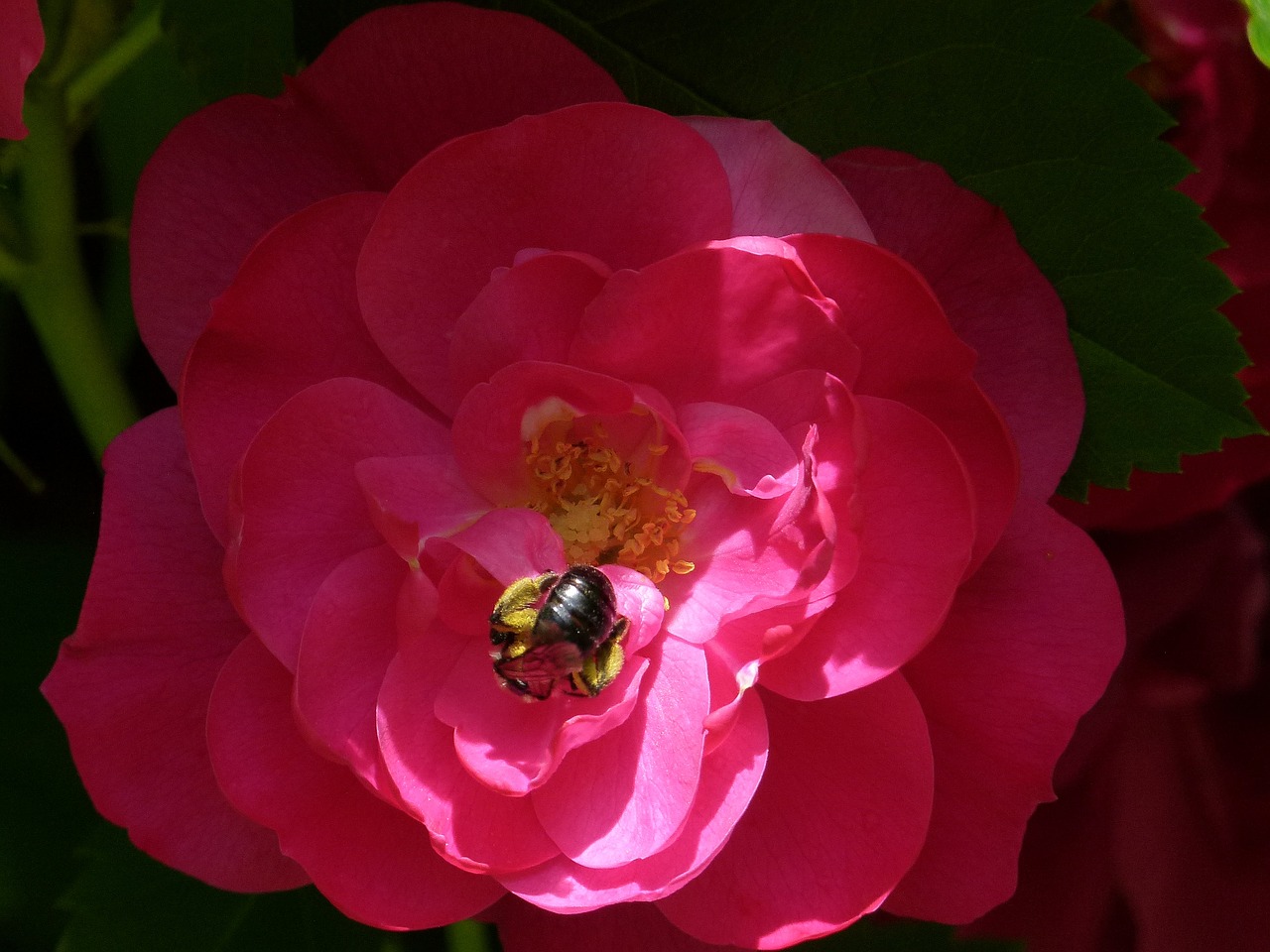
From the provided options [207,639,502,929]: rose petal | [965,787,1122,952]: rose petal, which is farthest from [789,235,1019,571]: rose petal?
[965,787,1122,952]: rose petal

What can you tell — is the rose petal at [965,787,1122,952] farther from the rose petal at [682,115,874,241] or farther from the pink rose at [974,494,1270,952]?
the rose petal at [682,115,874,241]

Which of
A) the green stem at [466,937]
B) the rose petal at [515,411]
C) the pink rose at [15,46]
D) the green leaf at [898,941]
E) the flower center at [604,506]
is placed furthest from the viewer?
the green leaf at [898,941]

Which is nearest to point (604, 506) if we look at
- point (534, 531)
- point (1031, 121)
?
point (534, 531)

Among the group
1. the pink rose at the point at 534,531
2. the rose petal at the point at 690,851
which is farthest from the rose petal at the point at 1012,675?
the rose petal at the point at 690,851

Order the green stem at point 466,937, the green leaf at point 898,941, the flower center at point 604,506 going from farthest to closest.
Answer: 1. the green leaf at point 898,941
2. the green stem at point 466,937
3. the flower center at point 604,506

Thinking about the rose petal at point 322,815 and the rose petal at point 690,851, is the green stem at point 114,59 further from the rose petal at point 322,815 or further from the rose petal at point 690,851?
the rose petal at point 690,851

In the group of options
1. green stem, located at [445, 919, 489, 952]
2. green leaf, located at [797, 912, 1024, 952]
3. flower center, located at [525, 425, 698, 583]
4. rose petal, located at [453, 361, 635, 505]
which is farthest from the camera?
green leaf, located at [797, 912, 1024, 952]
